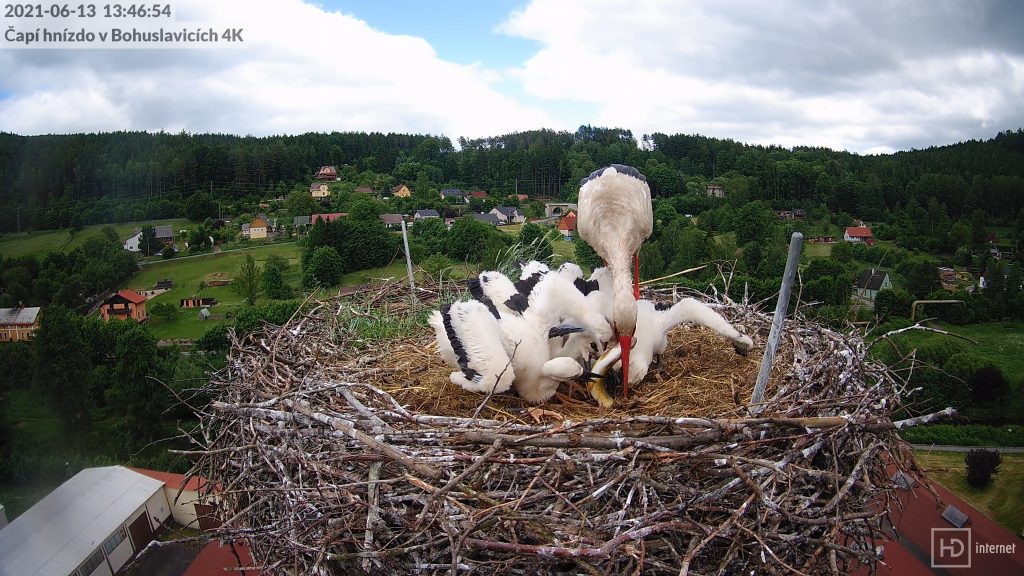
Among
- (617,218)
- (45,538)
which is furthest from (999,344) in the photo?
(45,538)

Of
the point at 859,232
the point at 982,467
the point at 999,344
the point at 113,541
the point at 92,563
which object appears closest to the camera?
the point at 92,563

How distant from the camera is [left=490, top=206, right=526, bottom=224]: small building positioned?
23.0 meters

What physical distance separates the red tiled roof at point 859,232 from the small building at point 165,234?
19.0 m

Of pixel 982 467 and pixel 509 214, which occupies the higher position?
pixel 509 214

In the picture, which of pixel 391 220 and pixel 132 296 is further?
pixel 391 220

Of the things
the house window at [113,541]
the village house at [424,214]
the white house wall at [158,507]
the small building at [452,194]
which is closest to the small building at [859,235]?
the village house at [424,214]

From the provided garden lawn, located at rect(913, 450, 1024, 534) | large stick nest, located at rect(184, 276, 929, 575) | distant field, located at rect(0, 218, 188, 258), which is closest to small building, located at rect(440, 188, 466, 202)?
distant field, located at rect(0, 218, 188, 258)

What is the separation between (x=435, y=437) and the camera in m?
2.29

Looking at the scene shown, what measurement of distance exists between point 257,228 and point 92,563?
729 inches

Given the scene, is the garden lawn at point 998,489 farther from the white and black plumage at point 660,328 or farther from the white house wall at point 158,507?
the white house wall at point 158,507

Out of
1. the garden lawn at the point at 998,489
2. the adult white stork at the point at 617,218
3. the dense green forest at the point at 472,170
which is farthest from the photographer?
the garden lawn at the point at 998,489

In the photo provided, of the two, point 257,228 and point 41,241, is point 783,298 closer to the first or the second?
point 41,241

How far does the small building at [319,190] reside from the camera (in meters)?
25.4

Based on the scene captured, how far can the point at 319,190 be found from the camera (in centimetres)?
2628
